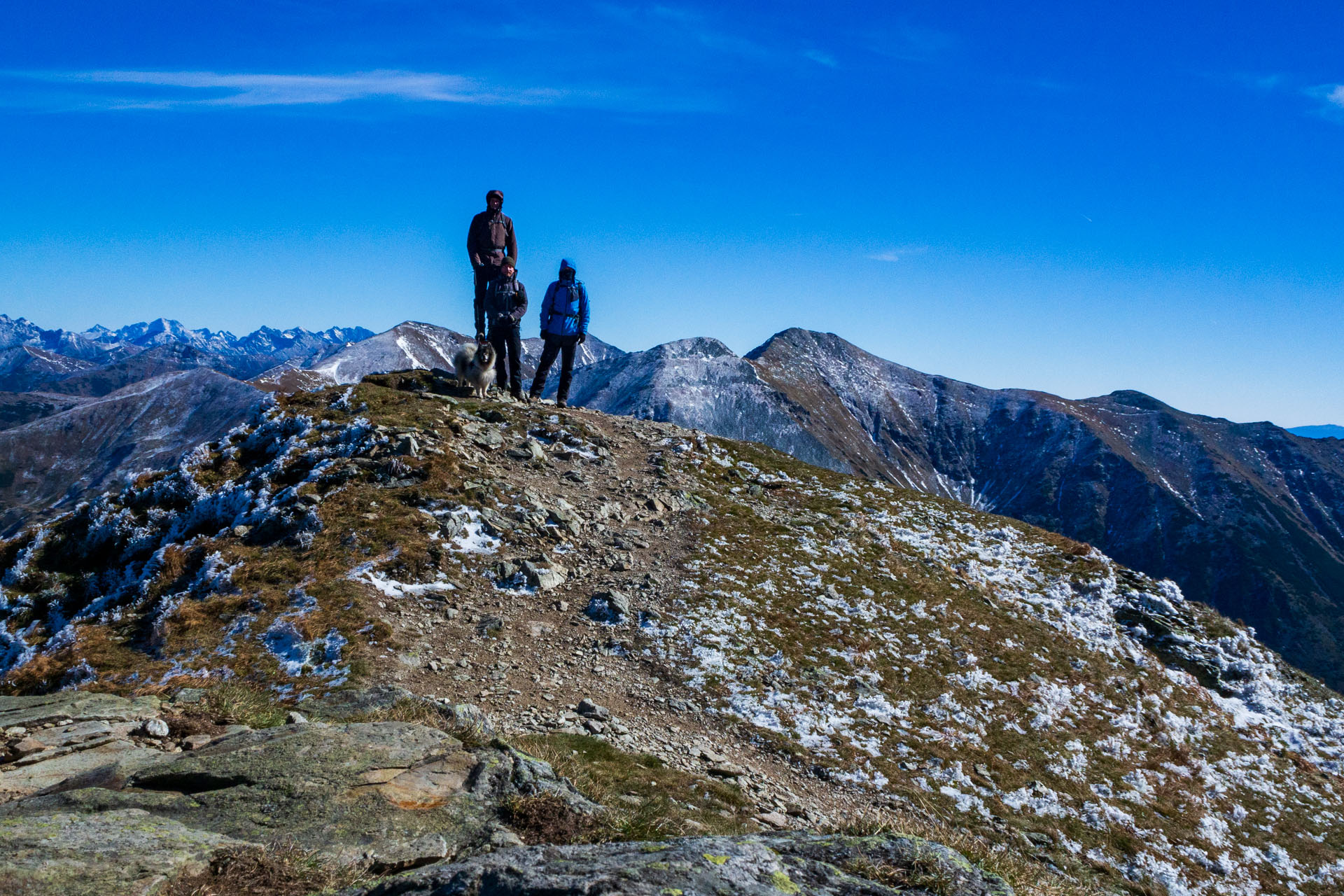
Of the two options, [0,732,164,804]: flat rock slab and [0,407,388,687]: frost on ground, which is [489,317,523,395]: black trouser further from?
[0,732,164,804]: flat rock slab

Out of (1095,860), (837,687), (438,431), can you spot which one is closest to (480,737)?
(837,687)

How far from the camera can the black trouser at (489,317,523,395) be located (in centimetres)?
2783

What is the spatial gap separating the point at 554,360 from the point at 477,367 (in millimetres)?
3091

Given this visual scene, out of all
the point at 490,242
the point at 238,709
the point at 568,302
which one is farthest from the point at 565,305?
the point at 238,709

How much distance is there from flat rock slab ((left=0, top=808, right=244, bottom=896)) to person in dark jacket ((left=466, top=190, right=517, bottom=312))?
23.6 metres

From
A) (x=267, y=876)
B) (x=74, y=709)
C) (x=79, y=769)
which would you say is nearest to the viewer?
(x=267, y=876)

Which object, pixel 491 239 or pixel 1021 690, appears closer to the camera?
pixel 1021 690

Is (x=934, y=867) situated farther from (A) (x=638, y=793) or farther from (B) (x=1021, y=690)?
(B) (x=1021, y=690)

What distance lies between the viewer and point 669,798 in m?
10.8

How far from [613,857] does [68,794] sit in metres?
5.30

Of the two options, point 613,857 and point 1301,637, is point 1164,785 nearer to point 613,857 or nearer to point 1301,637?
point 613,857

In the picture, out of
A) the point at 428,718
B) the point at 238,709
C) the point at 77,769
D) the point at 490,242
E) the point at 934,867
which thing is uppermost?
the point at 490,242

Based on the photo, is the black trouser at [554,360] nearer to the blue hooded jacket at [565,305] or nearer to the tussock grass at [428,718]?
the blue hooded jacket at [565,305]

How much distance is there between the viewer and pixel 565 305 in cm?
2756
